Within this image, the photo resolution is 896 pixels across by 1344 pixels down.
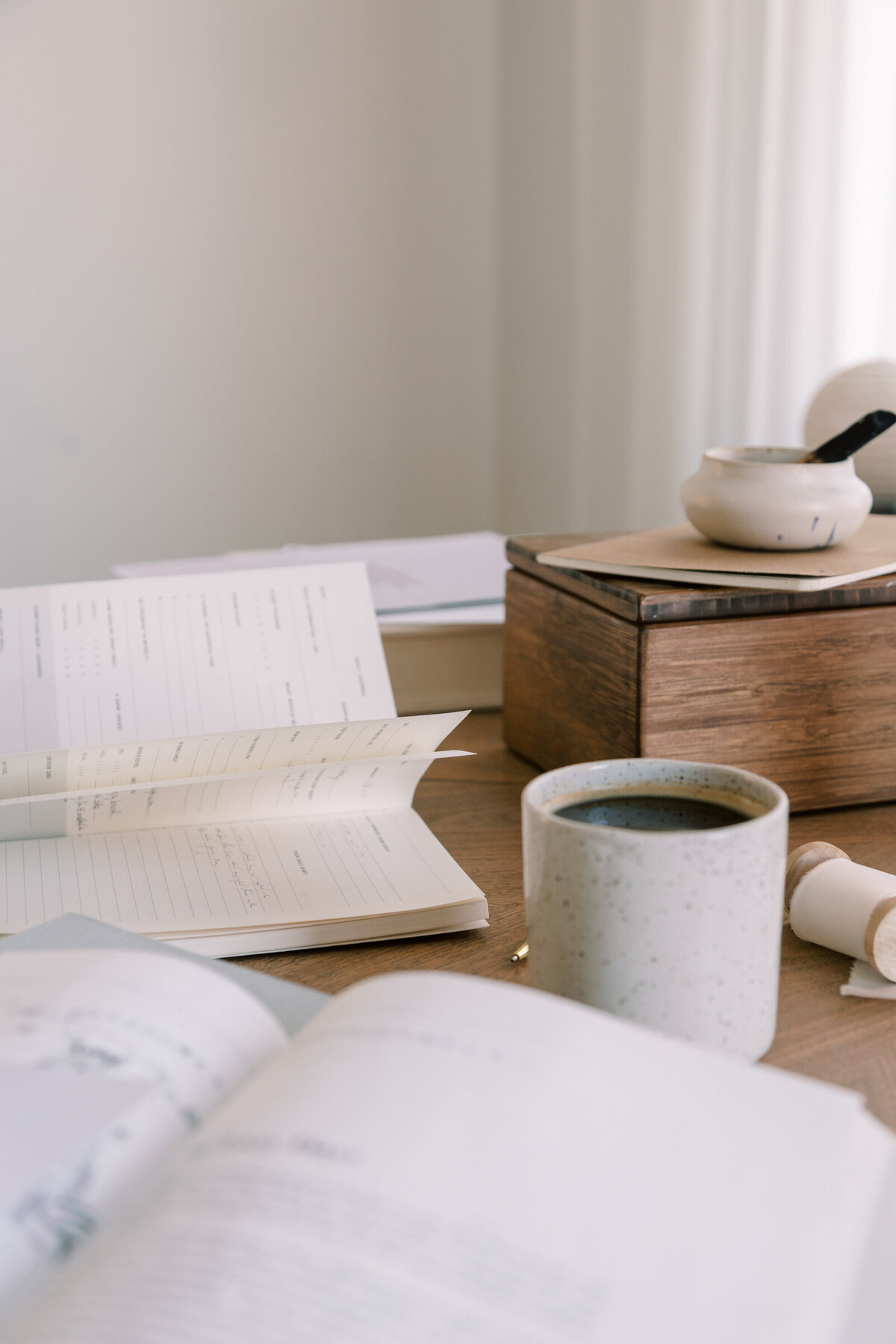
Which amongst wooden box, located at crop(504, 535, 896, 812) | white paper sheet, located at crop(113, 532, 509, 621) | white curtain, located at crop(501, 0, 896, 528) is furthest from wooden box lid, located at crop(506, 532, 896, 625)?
white curtain, located at crop(501, 0, 896, 528)

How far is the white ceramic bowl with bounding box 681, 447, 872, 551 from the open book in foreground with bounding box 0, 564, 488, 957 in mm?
210

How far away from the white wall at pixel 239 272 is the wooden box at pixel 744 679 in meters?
2.10

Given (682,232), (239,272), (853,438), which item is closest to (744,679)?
(853,438)

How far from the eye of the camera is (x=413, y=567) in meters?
1.02

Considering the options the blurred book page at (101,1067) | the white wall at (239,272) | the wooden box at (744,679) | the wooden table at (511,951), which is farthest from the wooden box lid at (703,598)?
the white wall at (239,272)

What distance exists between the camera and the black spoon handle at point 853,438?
2.14 feet

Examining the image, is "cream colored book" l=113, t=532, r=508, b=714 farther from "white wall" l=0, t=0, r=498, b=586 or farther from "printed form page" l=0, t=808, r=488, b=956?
"white wall" l=0, t=0, r=498, b=586

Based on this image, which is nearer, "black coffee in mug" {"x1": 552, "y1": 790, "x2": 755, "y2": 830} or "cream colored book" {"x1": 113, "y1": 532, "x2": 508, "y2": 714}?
"black coffee in mug" {"x1": 552, "y1": 790, "x2": 755, "y2": 830}

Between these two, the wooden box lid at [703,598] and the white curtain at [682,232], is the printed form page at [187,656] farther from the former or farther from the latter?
the white curtain at [682,232]

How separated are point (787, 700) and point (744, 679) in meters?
0.03

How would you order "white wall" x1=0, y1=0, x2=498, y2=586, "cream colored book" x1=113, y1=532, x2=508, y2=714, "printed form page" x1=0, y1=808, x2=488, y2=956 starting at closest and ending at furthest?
1. "printed form page" x1=0, y1=808, x2=488, y2=956
2. "cream colored book" x1=113, y1=532, x2=508, y2=714
3. "white wall" x1=0, y1=0, x2=498, y2=586

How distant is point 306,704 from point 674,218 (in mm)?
1611

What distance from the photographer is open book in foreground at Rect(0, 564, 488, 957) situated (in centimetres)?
52

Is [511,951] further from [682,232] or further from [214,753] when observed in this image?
[682,232]
